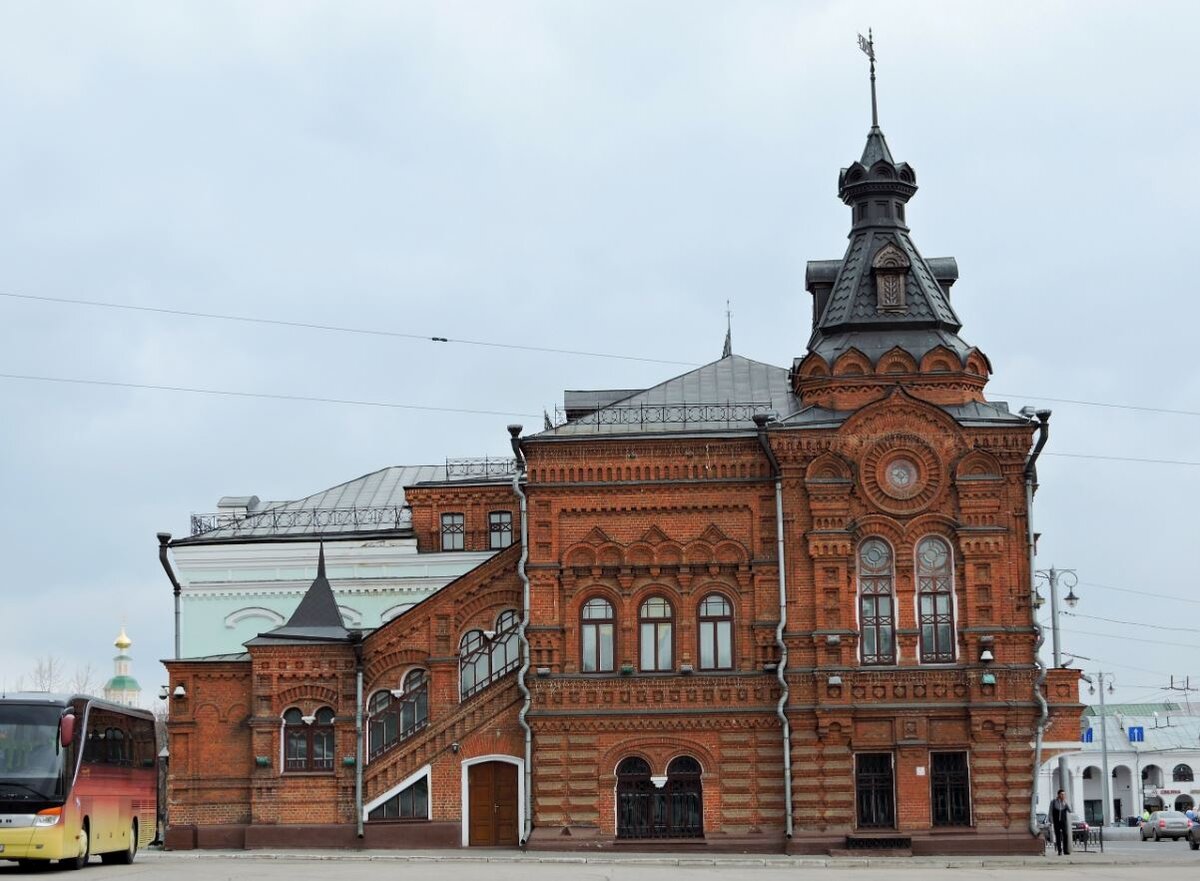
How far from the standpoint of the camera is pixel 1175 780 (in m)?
102

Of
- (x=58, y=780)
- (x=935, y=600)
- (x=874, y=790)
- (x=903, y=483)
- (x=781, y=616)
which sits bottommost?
(x=874, y=790)

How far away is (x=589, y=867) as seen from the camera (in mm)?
32938

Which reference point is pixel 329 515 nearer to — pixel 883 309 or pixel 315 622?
pixel 315 622

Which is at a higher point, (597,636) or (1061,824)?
(597,636)

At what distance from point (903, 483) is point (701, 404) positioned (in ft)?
17.9

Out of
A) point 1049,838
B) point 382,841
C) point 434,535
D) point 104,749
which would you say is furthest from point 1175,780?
point 104,749

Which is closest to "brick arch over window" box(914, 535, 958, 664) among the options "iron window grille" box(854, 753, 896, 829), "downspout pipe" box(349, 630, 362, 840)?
"iron window grille" box(854, 753, 896, 829)

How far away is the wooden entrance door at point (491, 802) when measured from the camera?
40.0 metres

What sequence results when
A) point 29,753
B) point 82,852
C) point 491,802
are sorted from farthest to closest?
point 491,802 < point 82,852 < point 29,753

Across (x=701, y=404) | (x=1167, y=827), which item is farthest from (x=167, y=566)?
(x=1167, y=827)

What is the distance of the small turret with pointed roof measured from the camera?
132 ft

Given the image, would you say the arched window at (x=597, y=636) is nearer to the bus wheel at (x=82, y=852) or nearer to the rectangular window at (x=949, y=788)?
the rectangular window at (x=949, y=788)

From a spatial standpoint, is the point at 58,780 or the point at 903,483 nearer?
the point at 58,780

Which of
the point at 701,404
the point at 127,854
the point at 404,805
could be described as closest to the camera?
the point at 127,854
